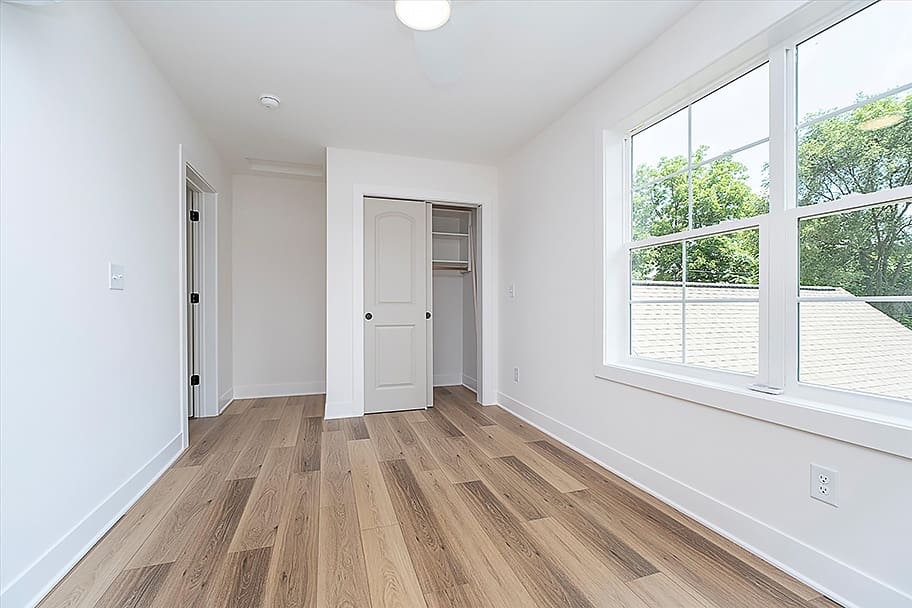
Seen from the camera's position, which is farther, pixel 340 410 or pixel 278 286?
pixel 278 286

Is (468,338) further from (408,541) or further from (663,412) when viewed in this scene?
(408,541)

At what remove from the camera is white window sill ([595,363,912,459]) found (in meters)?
1.29

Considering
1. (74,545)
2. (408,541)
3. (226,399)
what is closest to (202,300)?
(226,399)

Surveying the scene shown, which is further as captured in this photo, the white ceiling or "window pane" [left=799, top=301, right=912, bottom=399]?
the white ceiling

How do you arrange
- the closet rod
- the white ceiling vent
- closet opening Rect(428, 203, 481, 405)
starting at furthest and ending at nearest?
closet opening Rect(428, 203, 481, 405) < the closet rod < the white ceiling vent

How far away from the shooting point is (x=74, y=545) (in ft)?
5.30

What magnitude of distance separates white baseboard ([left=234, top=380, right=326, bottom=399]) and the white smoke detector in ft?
9.51

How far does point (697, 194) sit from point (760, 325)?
741 millimetres

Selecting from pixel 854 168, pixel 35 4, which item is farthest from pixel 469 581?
pixel 35 4

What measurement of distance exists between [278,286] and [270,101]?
7.45 feet

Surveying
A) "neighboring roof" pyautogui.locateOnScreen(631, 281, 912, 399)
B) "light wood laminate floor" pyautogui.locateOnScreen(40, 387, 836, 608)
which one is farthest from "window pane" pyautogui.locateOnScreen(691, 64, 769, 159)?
"light wood laminate floor" pyautogui.locateOnScreen(40, 387, 836, 608)

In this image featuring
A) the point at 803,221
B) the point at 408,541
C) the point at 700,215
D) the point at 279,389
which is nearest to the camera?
the point at 803,221

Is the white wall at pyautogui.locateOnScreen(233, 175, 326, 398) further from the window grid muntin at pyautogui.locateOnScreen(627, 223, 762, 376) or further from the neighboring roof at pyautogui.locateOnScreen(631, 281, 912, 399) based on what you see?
the neighboring roof at pyautogui.locateOnScreen(631, 281, 912, 399)

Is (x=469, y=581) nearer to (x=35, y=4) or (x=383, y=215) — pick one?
(x=35, y=4)
